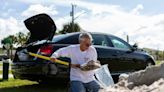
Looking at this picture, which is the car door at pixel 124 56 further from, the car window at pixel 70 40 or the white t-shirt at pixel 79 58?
the white t-shirt at pixel 79 58

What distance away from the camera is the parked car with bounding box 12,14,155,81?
10328 mm

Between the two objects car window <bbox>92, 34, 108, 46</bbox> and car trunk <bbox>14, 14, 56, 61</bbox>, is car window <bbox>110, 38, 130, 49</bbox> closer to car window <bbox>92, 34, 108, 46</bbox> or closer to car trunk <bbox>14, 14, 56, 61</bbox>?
car window <bbox>92, 34, 108, 46</bbox>

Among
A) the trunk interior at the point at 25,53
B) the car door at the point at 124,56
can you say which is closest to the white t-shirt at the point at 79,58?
the trunk interior at the point at 25,53

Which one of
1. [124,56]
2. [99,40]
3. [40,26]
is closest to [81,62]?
[40,26]

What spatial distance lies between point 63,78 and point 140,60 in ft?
9.52

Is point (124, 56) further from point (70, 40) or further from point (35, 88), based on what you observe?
point (35, 88)

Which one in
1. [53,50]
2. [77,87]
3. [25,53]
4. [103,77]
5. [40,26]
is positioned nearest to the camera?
Result: [77,87]

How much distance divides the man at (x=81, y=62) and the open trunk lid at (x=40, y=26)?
2982 mm

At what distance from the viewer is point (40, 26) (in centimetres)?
1010

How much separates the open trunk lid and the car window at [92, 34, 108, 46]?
1573 mm

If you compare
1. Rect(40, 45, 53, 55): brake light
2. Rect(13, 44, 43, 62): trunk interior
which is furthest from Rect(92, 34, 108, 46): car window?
Rect(13, 44, 43, 62): trunk interior

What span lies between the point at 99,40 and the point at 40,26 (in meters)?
2.18

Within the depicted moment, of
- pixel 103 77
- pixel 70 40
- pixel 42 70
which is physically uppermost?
pixel 70 40

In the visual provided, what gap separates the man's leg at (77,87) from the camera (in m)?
6.89
